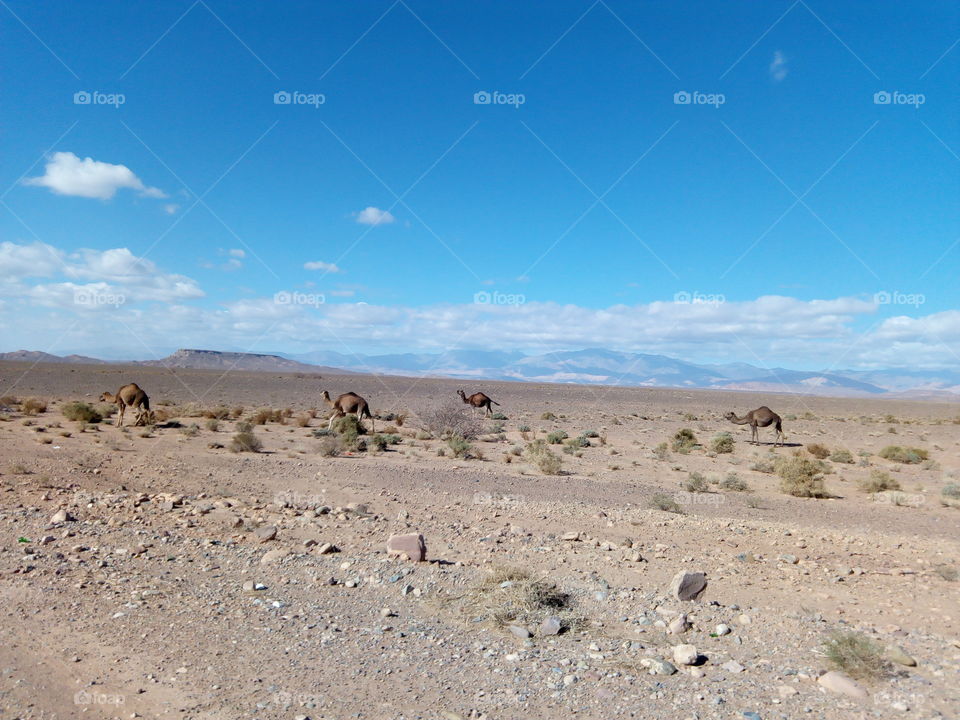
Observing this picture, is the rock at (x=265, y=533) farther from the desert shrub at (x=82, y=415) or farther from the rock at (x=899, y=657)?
the desert shrub at (x=82, y=415)

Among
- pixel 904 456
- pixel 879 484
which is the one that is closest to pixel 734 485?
pixel 879 484

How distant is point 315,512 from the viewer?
11336 mm

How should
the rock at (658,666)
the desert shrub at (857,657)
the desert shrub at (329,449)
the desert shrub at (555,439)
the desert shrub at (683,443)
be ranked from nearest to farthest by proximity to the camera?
the desert shrub at (857,657) → the rock at (658,666) → the desert shrub at (329,449) → the desert shrub at (683,443) → the desert shrub at (555,439)

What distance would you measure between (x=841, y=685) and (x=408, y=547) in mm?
5127

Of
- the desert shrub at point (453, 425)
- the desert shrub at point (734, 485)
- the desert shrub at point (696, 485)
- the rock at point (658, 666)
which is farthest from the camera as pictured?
the desert shrub at point (453, 425)

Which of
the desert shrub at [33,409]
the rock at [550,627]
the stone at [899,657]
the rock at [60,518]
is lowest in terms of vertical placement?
the rock at [550,627]

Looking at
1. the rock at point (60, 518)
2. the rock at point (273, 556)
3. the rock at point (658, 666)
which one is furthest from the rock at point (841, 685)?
the rock at point (60, 518)

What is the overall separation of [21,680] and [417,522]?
6436 millimetres

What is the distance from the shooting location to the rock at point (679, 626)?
22.4ft

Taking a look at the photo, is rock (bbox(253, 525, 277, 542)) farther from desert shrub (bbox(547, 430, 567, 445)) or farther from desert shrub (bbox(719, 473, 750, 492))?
desert shrub (bbox(547, 430, 567, 445))

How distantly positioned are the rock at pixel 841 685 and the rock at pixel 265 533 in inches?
284

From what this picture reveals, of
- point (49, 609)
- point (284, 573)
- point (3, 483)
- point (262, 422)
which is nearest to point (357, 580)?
point (284, 573)

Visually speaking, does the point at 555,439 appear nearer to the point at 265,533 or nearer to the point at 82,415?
the point at 82,415

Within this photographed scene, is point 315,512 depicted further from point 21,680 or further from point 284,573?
point 21,680
